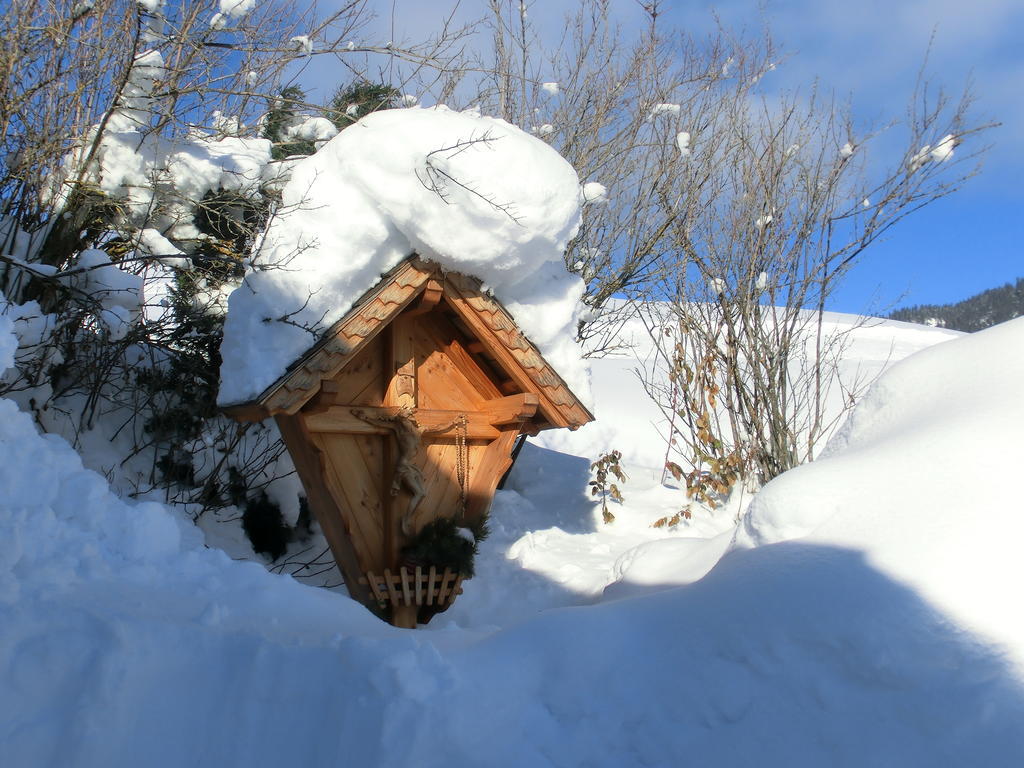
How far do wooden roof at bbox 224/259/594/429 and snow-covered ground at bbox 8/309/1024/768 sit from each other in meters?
1.38

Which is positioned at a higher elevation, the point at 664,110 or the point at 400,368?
the point at 664,110

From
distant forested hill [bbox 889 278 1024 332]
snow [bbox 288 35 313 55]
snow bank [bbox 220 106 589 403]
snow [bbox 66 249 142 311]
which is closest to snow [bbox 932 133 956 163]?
snow bank [bbox 220 106 589 403]

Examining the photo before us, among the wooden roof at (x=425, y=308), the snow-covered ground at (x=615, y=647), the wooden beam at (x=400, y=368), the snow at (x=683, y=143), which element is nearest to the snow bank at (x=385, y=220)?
the wooden roof at (x=425, y=308)

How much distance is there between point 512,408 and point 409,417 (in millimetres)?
695

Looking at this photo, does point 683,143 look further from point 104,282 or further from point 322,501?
point 104,282

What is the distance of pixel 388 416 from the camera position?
5227 mm

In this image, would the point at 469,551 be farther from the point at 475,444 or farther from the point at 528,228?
the point at 528,228

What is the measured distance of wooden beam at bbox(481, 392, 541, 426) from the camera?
209 inches

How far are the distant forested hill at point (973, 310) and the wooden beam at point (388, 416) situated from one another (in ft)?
116

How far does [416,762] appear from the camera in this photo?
7.50ft

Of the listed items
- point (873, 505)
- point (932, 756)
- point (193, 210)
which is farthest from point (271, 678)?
point (193, 210)

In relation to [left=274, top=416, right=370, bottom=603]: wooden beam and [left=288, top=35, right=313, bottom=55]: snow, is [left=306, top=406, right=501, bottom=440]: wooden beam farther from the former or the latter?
[left=288, top=35, right=313, bottom=55]: snow

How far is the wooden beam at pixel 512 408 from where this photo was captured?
530 cm

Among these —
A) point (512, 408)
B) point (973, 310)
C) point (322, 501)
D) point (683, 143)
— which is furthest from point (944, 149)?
point (973, 310)
